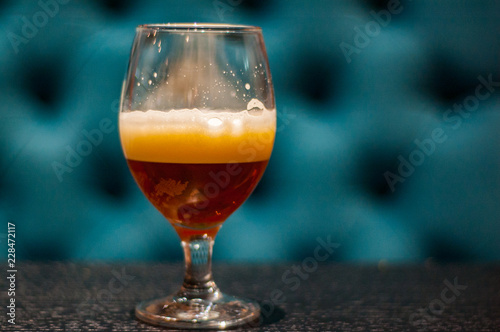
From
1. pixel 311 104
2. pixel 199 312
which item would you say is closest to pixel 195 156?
pixel 199 312

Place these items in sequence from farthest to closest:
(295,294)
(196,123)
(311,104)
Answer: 1. (311,104)
2. (295,294)
3. (196,123)

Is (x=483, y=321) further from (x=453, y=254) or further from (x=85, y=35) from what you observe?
(x=85, y=35)

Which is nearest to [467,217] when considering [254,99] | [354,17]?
[354,17]

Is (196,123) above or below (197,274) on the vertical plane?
above

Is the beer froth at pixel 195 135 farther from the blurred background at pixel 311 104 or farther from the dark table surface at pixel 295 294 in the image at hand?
the blurred background at pixel 311 104

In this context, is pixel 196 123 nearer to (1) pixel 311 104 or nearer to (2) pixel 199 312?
(2) pixel 199 312

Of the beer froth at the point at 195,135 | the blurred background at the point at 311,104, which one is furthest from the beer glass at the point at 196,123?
the blurred background at the point at 311,104
